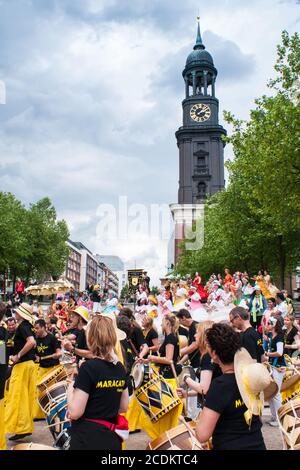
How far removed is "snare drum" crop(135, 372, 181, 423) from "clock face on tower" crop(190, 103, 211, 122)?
75315 millimetres

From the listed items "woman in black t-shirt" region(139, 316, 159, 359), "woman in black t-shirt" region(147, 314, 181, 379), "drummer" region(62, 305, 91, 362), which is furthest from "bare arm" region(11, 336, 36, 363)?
"woman in black t-shirt" region(139, 316, 159, 359)

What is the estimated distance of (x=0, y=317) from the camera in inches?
219

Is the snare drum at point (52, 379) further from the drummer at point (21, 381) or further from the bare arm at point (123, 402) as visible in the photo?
the bare arm at point (123, 402)

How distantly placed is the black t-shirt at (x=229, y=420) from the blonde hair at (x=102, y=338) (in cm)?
86

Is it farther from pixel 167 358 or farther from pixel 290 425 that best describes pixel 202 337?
pixel 167 358

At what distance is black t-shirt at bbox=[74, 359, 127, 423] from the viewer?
11.1ft

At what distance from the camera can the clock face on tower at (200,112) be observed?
7656 cm

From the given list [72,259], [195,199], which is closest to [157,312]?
[195,199]

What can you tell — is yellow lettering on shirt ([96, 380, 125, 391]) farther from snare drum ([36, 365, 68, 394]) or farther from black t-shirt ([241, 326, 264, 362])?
snare drum ([36, 365, 68, 394])

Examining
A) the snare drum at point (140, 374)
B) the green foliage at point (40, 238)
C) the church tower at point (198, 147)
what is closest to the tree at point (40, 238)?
the green foliage at point (40, 238)

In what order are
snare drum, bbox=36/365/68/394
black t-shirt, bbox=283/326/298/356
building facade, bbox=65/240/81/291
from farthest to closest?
building facade, bbox=65/240/81/291
black t-shirt, bbox=283/326/298/356
snare drum, bbox=36/365/68/394

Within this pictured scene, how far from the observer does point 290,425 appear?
405cm

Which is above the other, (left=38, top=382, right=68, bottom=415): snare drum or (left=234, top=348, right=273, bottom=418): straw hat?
(left=234, top=348, right=273, bottom=418): straw hat
